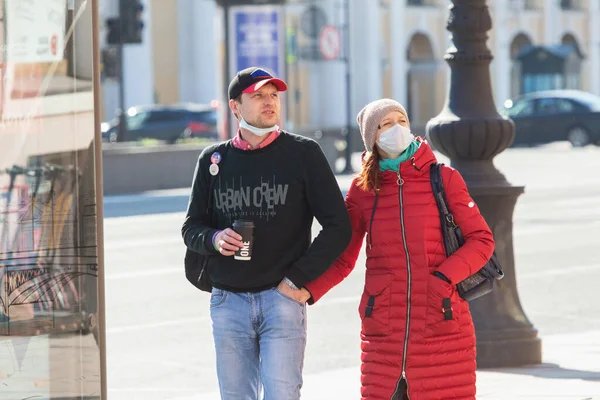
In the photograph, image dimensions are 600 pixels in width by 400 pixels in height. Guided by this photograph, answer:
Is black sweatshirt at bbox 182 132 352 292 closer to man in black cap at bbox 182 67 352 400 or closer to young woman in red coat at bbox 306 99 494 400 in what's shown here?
man in black cap at bbox 182 67 352 400

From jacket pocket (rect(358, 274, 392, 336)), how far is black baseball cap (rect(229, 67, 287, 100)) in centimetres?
79

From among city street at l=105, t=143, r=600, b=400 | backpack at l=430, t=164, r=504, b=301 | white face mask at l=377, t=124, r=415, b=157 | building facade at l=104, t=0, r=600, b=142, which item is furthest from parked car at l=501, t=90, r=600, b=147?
white face mask at l=377, t=124, r=415, b=157

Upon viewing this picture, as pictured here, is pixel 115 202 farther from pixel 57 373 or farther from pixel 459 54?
pixel 57 373

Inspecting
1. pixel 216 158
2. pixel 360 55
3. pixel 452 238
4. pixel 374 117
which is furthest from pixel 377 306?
pixel 360 55

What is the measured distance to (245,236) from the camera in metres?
4.81

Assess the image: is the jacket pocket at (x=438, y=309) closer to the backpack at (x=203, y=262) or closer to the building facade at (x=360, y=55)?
the backpack at (x=203, y=262)

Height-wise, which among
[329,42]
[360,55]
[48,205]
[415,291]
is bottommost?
[415,291]

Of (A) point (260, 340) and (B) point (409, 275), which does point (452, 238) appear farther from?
(A) point (260, 340)

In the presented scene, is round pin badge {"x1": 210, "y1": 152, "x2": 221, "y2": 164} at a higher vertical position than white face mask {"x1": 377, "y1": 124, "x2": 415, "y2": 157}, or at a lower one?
lower

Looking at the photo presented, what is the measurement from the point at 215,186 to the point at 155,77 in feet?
151

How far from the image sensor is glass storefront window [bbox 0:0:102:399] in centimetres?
489

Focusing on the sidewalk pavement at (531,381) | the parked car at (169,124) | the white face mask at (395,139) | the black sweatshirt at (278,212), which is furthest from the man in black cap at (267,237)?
the parked car at (169,124)

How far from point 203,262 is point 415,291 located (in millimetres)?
803

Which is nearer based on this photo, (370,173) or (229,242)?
(229,242)
